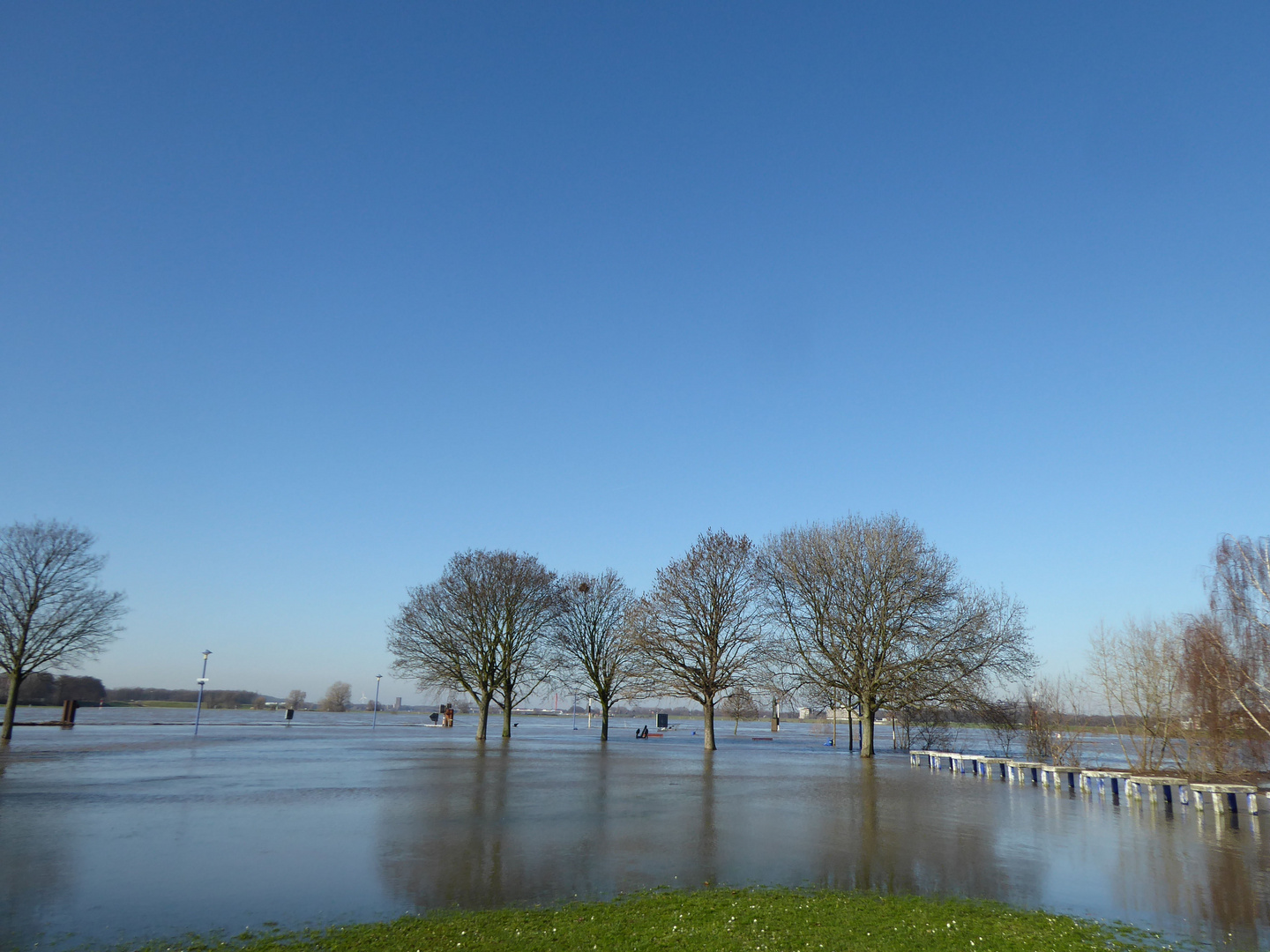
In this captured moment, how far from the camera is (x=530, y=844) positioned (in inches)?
516

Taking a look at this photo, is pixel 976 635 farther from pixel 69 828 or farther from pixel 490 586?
pixel 69 828

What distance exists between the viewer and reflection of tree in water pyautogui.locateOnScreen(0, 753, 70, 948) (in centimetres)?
838

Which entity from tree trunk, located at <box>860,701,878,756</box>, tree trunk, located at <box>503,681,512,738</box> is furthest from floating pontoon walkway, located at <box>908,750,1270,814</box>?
tree trunk, located at <box>503,681,512,738</box>

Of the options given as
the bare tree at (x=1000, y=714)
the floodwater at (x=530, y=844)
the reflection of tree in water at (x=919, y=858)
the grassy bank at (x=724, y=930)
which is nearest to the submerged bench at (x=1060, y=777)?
the floodwater at (x=530, y=844)

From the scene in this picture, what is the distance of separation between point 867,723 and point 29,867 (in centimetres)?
3600

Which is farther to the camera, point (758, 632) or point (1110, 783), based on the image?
point (758, 632)

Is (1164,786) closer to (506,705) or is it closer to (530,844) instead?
(530,844)

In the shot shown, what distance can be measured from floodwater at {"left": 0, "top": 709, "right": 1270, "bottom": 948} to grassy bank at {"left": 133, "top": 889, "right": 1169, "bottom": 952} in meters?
0.69

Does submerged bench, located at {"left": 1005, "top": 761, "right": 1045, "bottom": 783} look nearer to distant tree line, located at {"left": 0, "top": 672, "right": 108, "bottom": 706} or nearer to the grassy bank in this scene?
the grassy bank

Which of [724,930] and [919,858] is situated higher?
[724,930]

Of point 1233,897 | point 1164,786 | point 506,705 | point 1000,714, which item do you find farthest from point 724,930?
point 506,705

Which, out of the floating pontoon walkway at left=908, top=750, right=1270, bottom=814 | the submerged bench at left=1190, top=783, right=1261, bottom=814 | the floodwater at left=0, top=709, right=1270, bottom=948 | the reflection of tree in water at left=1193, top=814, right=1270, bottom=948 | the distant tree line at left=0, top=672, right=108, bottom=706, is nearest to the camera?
the reflection of tree in water at left=1193, top=814, right=1270, bottom=948

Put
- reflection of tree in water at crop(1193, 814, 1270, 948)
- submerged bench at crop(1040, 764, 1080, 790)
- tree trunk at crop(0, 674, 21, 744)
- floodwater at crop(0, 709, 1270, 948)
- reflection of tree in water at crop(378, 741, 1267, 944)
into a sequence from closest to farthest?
reflection of tree in water at crop(1193, 814, 1270, 948) < floodwater at crop(0, 709, 1270, 948) < reflection of tree in water at crop(378, 741, 1267, 944) < submerged bench at crop(1040, 764, 1080, 790) < tree trunk at crop(0, 674, 21, 744)

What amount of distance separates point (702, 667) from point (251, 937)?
3453 centimetres
